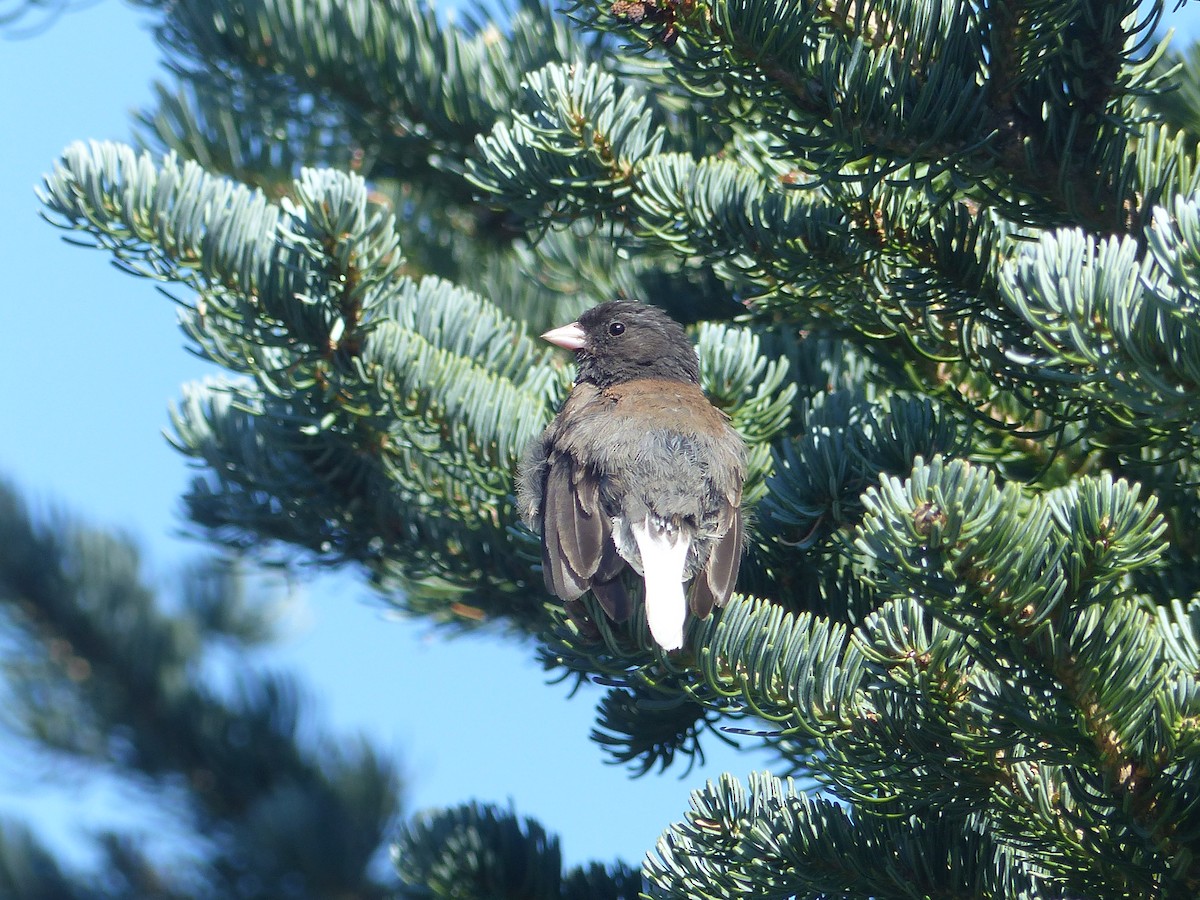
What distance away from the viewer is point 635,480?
2.06 meters

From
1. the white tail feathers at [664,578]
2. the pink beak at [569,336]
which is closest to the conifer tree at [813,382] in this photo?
the white tail feathers at [664,578]

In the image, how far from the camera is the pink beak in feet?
7.62

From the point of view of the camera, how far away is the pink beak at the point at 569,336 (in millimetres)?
2322

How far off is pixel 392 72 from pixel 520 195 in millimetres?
523

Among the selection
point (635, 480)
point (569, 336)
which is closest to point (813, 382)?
point (635, 480)

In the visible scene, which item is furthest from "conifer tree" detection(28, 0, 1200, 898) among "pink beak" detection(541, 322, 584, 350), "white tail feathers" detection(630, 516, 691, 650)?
"pink beak" detection(541, 322, 584, 350)

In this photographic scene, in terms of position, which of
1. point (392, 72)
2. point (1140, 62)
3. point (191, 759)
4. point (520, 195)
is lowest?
point (191, 759)

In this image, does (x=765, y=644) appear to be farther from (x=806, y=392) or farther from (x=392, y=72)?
(x=392, y=72)

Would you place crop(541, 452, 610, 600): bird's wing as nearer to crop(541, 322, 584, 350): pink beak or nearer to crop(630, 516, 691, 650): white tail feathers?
crop(630, 516, 691, 650): white tail feathers

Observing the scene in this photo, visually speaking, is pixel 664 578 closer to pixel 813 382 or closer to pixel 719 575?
pixel 719 575

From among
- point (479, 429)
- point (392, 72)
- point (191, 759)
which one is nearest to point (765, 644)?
point (479, 429)

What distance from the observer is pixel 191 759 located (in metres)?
2.95

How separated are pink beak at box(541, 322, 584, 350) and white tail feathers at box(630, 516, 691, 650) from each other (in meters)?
0.47

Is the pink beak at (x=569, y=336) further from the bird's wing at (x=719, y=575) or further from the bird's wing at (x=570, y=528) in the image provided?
the bird's wing at (x=719, y=575)
